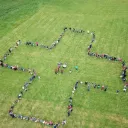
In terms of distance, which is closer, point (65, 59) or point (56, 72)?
point (56, 72)

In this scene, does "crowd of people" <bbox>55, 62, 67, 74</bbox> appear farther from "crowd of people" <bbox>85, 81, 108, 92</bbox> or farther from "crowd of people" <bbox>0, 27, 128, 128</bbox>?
"crowd of people" <bbox>85, 81, 108, 92</bbox>

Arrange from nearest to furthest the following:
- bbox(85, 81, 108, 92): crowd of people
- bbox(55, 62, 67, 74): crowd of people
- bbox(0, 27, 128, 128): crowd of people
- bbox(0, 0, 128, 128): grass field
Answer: bbox(0, 27, 128, 128): crowd of people < bbox(0, 0, 128, 128): grass field < bbox(85, 81, 108, 92): crowd of people < bbox(55, 62, 67, 74): crowd of people

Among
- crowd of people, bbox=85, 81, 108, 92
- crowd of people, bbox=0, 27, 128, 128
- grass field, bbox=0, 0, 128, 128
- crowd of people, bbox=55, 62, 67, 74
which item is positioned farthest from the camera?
crowd of people, bbox=55, 62, 67, 74

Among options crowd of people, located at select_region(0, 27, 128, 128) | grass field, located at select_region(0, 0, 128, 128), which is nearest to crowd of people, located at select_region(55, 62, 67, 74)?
crowd of people, located at select_region(0, 27, 128, 128)

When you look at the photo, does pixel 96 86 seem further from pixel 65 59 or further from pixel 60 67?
pixel 65 59

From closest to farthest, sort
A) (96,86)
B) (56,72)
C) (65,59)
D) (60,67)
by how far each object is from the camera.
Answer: (96,86), (56,72), (60,67), (65,59)

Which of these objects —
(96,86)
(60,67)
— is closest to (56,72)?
(60,67)

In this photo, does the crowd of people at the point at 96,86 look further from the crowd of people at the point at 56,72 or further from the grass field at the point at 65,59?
the grass field at the point at 65,59

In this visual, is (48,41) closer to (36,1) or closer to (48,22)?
(48,22)

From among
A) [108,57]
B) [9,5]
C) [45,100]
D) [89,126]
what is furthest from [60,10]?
[89,126]
